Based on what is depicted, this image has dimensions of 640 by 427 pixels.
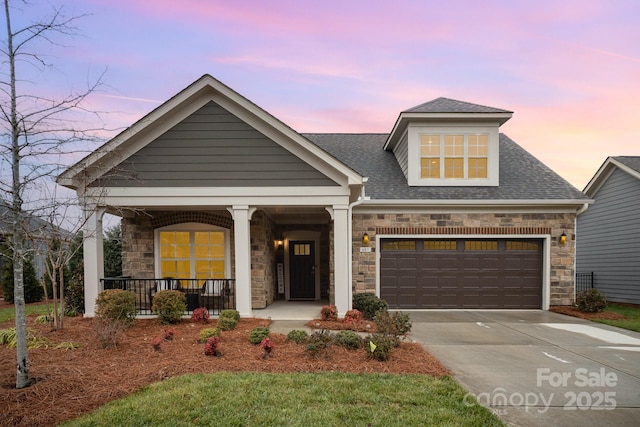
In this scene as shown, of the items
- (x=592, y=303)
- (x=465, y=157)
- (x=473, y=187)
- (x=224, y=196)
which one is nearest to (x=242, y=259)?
(x=224, y=196)

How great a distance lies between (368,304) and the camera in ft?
28.2

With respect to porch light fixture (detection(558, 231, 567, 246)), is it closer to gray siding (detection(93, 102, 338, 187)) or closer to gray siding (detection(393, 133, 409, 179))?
gray siding (detection(393, 133, 409, 179))

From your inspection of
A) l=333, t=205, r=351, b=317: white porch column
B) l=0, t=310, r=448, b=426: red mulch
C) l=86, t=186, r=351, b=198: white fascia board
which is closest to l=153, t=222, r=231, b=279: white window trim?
l=86, t=186, r=351, b=198: white fascia board

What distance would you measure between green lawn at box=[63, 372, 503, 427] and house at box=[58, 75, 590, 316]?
13.1 ft

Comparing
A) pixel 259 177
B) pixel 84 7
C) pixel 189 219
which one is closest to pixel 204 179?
pixel 259 177

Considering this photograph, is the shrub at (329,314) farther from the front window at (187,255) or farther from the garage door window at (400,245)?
the front window at (187,255)

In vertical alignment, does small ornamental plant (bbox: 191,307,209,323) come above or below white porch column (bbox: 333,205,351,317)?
below

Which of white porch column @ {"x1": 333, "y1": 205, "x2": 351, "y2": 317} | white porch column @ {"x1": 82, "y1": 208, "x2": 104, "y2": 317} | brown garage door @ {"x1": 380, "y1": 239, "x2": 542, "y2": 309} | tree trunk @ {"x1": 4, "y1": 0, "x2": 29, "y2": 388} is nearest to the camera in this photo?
tree trunk @ {"x1": 4, "y1": 0, "x2": 29, "y2": 388}

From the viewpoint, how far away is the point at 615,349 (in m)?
6.06

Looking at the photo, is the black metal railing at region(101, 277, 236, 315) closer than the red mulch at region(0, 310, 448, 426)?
No

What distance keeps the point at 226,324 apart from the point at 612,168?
1558 cm

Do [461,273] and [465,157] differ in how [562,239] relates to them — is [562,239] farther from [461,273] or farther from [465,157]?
[465,157]

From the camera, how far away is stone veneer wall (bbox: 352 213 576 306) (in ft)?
32.5

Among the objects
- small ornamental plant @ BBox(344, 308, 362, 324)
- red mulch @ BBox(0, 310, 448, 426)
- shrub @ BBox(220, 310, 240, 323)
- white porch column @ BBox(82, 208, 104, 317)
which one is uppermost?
white porch column @ BBox(82, 208, 104, 317)
